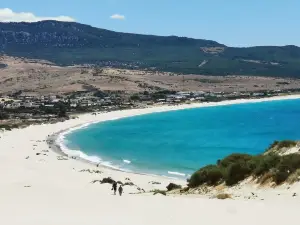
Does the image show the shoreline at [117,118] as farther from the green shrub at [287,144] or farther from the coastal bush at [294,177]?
the coastal bush at [294,177]

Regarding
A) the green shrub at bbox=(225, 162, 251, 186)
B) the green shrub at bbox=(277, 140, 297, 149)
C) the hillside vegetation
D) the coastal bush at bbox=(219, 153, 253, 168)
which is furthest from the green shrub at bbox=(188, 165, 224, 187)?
the green shrub at bbox=(277, 140, 297, 149)

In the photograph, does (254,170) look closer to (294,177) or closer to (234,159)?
(294,177)

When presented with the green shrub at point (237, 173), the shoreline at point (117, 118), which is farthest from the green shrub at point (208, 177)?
the shoreline at point (117, 118)

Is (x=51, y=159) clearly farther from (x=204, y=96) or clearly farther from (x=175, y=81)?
(x=175, y=81)

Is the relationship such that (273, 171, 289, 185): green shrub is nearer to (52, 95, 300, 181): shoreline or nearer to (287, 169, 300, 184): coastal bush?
(287, 169, 300, 184): coastal bush

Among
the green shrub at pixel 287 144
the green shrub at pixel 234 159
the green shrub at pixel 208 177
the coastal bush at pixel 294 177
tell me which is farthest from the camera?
the green shrub at pixel 287 144

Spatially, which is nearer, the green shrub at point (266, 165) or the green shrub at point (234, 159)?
the green shrub at point (266, 165)

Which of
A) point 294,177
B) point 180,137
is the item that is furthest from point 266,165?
point 180,137
